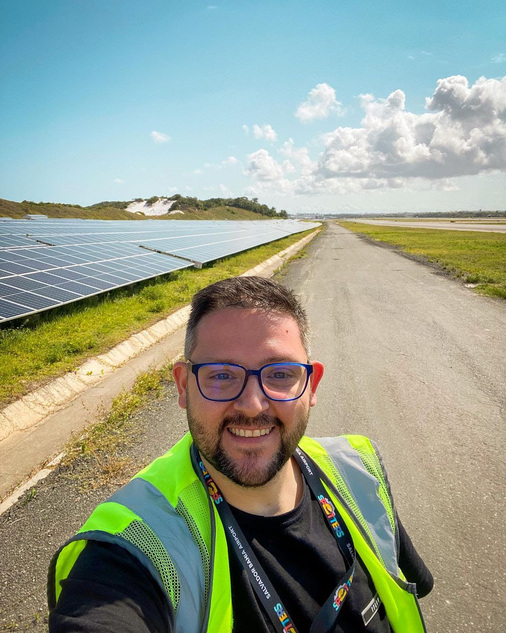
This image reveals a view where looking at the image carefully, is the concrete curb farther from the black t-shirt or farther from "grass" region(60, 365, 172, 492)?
the black t-shirt

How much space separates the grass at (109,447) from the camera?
398cm

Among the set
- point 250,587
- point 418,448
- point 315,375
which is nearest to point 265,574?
point 250,587

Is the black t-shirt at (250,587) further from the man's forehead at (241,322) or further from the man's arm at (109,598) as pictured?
the man's forehead at (241,322)

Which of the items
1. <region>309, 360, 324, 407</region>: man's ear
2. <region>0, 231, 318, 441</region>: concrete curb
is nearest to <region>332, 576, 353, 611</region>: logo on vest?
<region>309, 360, 324, 407</region>: man's ear

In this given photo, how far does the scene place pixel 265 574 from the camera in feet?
4.92

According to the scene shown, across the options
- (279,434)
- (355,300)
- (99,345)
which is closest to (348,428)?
(279,434)

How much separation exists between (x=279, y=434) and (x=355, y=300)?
11.0 m

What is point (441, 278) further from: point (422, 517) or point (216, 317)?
point (216, 317)

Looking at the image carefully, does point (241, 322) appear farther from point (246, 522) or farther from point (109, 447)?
point (109, 447)

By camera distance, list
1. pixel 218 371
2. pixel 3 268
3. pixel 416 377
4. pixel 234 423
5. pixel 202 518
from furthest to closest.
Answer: pixel 3 268
pixel 416 377
pixel 218 371
pixel 234 423
pixel 202 518

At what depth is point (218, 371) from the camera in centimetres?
175

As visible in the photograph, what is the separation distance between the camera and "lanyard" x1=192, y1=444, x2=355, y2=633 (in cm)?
144

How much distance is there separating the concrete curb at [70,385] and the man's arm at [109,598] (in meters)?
4.46

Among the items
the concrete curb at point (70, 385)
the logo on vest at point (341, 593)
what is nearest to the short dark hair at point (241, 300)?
the logo on vest at point (341, 593)
